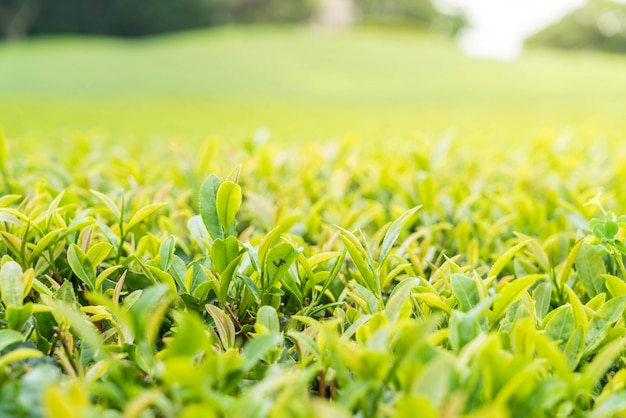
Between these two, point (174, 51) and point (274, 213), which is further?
point (174, 51)

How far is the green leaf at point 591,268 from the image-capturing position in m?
1.04

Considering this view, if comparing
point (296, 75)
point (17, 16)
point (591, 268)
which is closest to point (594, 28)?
point (296, 75)

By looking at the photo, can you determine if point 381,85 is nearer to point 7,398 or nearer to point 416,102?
point 416,102

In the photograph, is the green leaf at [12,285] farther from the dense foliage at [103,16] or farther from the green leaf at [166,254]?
the dense foliage at [103,16]

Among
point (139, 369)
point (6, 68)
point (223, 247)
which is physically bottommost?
point (6, 68)

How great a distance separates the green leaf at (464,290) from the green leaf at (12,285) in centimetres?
61

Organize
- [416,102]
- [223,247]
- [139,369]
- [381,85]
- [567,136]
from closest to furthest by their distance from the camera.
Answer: [139,369] < [223,247] < [567,136] < [416,102] < [381,85]

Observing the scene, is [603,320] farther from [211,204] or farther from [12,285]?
[12,285]

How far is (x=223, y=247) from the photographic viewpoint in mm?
914

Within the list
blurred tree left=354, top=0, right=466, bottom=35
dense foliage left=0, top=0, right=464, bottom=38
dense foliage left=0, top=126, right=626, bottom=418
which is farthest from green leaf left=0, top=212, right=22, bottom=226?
blurred tree left=354, top=0, right=466, bottom=35

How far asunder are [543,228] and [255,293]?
776mm

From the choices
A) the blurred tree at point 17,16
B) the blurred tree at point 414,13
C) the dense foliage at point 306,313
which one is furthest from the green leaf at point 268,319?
the blurred tree at point 414,13

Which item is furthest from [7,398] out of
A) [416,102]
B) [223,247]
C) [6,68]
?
[6,68]

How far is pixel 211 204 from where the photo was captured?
1.02 m
